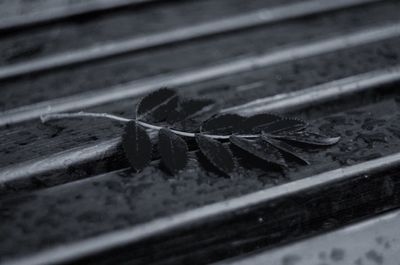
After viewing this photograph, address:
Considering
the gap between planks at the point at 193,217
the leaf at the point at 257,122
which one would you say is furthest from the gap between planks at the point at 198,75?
the gap between planks at the point at 193,217

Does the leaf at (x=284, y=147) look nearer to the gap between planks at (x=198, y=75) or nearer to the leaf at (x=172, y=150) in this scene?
the leaf at (x=172, y=150)

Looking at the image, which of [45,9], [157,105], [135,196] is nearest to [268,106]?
[157,105]

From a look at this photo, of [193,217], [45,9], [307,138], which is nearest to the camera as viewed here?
[193,217]

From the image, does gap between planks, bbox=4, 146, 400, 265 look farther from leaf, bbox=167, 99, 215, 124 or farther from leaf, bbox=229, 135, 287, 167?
leaf, bbox=167, 99, 215, 124

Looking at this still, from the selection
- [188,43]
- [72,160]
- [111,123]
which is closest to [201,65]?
[188,43]

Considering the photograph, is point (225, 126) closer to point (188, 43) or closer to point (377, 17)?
point (188, 43)

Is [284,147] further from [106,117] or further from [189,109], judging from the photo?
[106,117]
